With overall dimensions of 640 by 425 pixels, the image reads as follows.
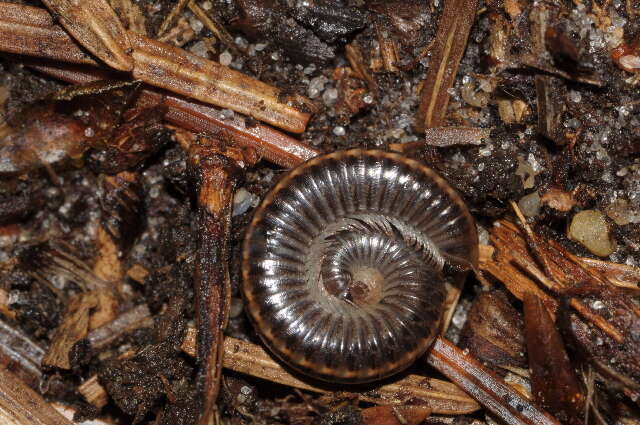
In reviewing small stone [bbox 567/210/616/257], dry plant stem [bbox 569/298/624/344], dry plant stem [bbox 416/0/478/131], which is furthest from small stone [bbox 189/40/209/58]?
dry plant stem [bbox 569/298/624/344]

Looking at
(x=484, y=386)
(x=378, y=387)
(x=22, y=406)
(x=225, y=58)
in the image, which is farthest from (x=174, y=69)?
(x=484, y=386)

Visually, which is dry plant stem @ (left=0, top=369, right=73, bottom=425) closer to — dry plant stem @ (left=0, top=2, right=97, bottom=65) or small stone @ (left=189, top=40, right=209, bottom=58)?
dry plant stem @ (left=0, top=2, right=97, bottom=65)

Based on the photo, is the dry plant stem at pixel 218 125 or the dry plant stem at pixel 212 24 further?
the dry plant stem at pixel 212 24

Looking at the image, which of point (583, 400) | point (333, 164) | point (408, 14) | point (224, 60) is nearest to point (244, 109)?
point (224, 60)

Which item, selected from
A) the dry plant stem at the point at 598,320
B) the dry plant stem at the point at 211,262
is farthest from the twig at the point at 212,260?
the dry plant stem at the point at 598,320

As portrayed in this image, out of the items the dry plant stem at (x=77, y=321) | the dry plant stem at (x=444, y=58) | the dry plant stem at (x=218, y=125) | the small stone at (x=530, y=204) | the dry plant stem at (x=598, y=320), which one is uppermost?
the dry plant stem at (x=444, y=58)

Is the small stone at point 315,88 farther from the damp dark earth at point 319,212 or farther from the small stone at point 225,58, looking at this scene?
the small stone at point 225,58
